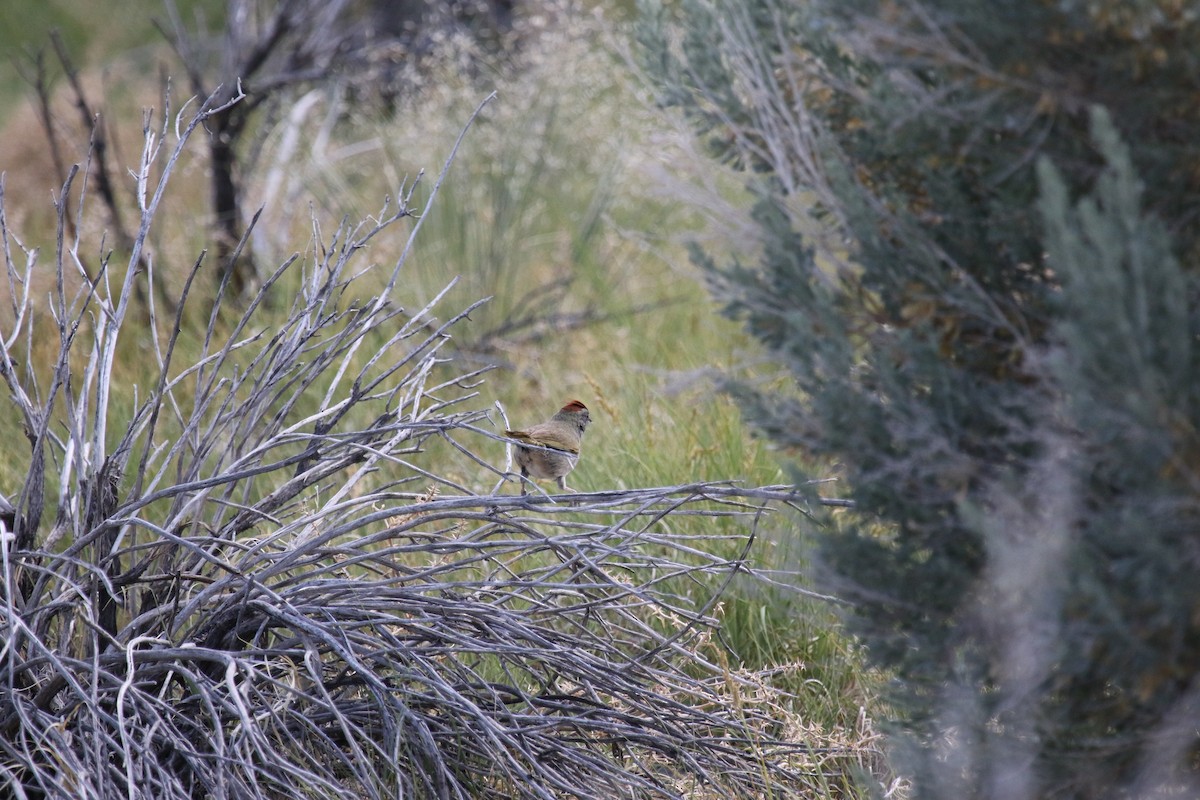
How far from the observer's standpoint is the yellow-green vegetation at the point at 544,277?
3598 millimetres

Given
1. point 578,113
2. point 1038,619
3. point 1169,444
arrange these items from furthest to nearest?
1. point 578,113
2. point 1038,619
3. point 1169,444

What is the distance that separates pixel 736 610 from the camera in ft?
10.5

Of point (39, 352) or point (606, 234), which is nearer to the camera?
point (39, 352)

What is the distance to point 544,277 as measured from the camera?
6.46m

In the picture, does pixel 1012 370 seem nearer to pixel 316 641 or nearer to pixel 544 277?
pixel 316 641

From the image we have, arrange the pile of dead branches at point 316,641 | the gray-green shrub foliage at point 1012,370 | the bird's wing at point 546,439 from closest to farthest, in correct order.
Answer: the gray-green shrub foliage at point 1012,370 < the pile of dead branches at point 316,641 < the bird's wing at point 546,439

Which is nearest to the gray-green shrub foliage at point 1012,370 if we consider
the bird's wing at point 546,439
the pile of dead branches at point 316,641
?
the pile of dead branches at point 316,641

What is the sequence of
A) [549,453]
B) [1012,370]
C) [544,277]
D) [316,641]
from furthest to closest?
[544,277]
[549,453]
[316,641]
[1012,370]

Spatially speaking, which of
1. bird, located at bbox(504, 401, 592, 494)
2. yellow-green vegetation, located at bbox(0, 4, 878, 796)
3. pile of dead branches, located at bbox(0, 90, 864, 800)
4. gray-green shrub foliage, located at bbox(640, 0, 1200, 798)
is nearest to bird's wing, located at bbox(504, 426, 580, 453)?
bird, located at bbox(504, 401, 592, 494)

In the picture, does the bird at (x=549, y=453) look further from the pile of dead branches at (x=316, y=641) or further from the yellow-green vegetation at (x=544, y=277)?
the yellow-green vegetation at (x=544, y=277)

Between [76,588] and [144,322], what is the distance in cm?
384

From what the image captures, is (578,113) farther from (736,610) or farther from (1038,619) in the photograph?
(1038,619)

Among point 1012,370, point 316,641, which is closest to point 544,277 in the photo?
point 316,641

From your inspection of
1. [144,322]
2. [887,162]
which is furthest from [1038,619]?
[144,322]
